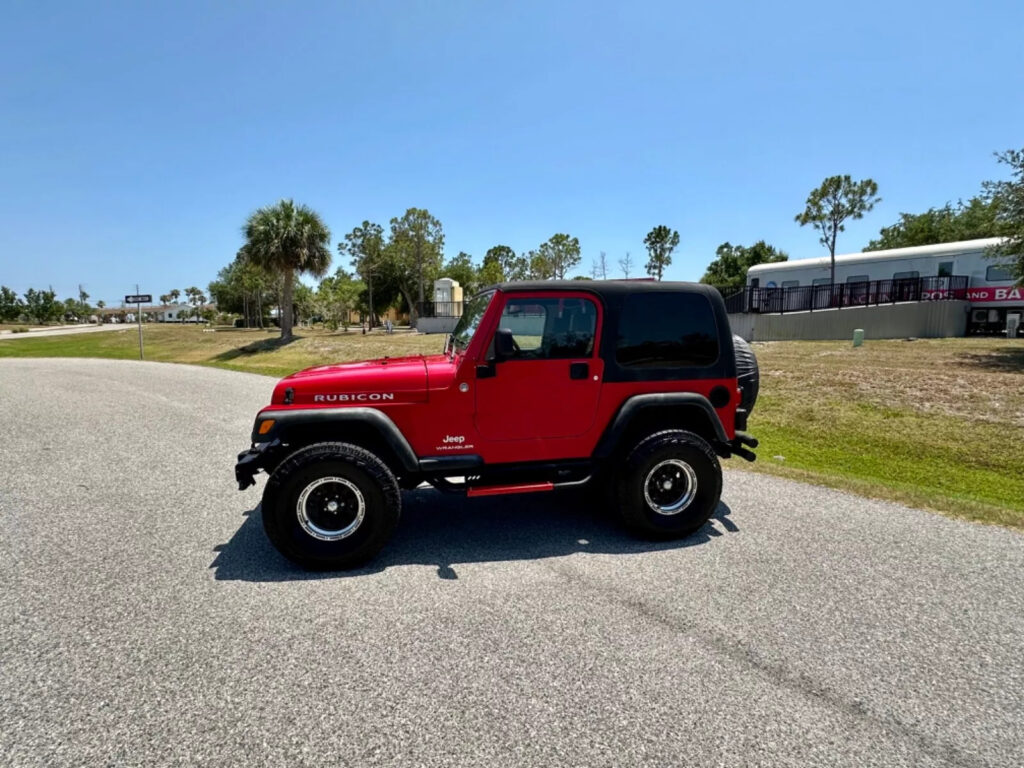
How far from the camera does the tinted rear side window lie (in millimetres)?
4121

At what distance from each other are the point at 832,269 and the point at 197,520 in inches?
1043

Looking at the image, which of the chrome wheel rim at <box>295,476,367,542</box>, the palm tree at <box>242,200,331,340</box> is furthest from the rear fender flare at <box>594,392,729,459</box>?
the palm tree at <box>242,200,331,340</box>

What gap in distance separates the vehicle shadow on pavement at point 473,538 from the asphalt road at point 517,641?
29 mm

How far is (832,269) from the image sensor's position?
23.6 m

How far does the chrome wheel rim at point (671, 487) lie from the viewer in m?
4.17

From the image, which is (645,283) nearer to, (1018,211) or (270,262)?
(1018,211)

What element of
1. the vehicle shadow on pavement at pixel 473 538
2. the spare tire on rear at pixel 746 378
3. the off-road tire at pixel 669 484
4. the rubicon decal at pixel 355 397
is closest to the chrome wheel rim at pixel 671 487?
the off-road tire at pixel 669 484

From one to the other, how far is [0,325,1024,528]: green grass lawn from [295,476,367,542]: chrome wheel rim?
15.7 feet

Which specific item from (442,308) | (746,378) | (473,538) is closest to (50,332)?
(442,308)

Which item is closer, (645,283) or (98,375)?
(645,283)

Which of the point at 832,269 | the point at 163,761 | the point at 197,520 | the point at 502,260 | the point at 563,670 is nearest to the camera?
the point at 163,761

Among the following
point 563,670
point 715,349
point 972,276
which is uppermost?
point 972,276

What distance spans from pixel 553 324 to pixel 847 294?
22749 millimetres

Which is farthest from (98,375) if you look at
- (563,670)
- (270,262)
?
(563,670)
